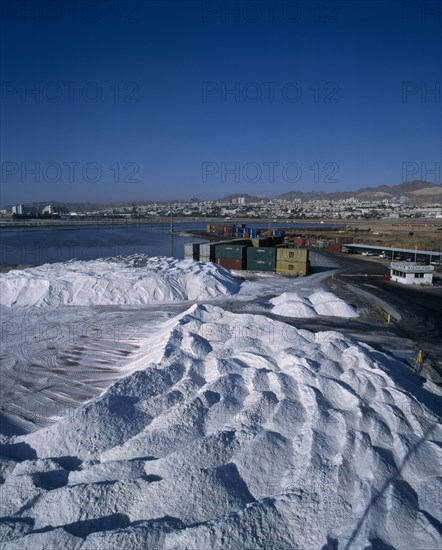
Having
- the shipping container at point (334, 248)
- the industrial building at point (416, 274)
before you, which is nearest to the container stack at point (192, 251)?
the industrial building at point (416, 274)

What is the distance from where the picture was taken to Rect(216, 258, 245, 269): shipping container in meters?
36.7

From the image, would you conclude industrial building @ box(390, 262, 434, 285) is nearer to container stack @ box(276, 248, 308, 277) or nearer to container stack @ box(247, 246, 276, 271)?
container stack @ box(276, 248, 308, 277)

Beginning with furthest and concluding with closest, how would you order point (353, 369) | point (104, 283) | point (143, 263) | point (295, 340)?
point (143, 263), point (104, 283), point (295, 340), point (353, 369)

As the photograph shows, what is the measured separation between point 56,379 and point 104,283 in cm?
1286

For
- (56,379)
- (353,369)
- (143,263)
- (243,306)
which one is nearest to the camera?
(353,369)

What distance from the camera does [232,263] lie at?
37000 millimetres

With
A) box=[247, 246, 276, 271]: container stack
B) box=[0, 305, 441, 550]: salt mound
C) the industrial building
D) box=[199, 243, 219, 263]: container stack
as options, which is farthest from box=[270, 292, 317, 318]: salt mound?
box=[199, 243, 219, 263]: container stack

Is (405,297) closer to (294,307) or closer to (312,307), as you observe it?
(312,307)

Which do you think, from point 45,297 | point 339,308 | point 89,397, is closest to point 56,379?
point 89,397

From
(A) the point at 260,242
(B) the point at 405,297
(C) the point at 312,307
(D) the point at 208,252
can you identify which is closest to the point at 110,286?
(C) the point at 312,307

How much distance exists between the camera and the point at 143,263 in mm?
34125

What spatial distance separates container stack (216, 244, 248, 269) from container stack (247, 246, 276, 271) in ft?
1.85

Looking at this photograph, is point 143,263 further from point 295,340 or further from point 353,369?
point 353,369

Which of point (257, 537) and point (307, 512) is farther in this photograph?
point (307, 512)
